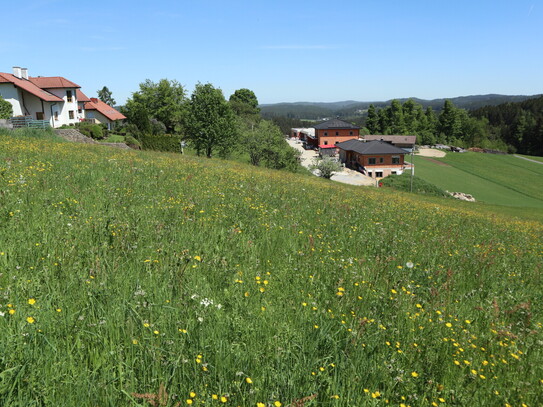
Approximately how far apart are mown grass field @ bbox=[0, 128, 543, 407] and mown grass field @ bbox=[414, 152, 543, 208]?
5749 centimetres

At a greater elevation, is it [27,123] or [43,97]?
[43,97]

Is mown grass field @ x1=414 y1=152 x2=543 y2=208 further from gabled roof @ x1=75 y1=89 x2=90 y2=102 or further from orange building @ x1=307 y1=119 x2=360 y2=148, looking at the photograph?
gabled roof @ x1=75 y1=89 x2=90 y2=102

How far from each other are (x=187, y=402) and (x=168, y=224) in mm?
4591

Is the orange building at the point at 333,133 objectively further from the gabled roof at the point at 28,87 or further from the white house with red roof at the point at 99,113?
the gabled roof at the point at 28,87

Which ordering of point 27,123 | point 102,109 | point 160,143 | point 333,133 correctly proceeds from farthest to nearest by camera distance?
point 333,133 → point 102,109 → point 160,143 → point 27,123

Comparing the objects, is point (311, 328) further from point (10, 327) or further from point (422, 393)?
point (10, 327)

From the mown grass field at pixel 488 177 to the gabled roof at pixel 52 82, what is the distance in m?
69.7

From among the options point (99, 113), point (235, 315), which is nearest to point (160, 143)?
point (99, 113)

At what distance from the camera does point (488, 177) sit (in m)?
78.2

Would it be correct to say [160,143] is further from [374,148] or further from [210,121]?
[374,148]

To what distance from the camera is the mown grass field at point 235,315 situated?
293 cm

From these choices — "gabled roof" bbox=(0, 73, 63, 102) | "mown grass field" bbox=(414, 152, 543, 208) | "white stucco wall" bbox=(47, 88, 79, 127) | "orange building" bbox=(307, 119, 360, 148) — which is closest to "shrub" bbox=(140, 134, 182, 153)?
"gabled roof" bbox=(0, 73, 63, 102)

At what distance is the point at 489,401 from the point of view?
3.32 meters

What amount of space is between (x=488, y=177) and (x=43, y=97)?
89099 mm
